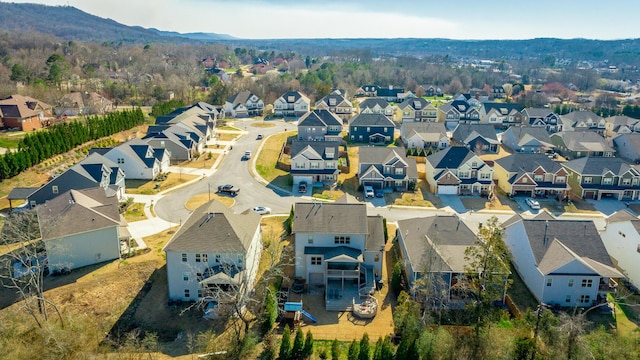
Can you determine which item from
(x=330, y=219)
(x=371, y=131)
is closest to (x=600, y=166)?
(x=371, y=131)

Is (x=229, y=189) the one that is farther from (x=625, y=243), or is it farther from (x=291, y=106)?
(x=291, y=106)

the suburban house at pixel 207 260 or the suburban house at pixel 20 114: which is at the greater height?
the suburban house at pixel 20 114

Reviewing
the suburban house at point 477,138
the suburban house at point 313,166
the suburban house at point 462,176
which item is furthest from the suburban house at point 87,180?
the suburban house at point 477,138

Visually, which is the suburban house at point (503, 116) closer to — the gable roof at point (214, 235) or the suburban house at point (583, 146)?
the suburban house at point (583, 146)

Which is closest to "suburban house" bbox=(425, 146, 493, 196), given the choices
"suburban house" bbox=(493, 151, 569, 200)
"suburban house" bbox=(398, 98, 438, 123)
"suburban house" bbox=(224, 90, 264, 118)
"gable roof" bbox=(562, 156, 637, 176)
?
"suburban house" bbox=(493, 151, 569, 200)

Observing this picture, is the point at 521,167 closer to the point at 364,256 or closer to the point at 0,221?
the point at 364,256

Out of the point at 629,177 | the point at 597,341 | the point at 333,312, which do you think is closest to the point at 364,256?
the point at 333,312
